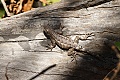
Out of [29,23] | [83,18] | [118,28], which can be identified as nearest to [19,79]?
[29,23]

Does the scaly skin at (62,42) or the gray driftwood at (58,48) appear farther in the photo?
the scaly skin at (62,42)

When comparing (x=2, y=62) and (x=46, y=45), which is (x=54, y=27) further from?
(x=2, y=62)

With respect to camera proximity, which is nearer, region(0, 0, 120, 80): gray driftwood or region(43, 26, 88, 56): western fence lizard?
region(0, 0, 120, 80): gray driftwood

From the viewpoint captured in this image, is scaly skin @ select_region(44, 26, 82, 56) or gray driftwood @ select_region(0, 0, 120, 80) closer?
gray driftwood @ select_region(0, 0, 120, 80)

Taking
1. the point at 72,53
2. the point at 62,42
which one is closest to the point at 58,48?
the point at 62,42

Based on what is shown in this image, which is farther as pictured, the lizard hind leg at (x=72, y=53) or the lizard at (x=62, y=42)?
the lizard at (x=62, y=42)
